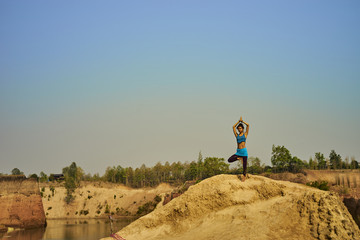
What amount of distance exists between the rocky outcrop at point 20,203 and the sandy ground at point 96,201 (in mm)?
27017

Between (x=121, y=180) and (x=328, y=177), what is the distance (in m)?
75.2

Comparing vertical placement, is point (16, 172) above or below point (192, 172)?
above

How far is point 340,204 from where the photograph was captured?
58.9ft

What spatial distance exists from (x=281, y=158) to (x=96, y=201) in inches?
1935

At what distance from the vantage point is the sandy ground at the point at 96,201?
96.1 metres

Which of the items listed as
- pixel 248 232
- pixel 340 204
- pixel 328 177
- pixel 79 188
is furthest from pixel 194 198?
pixel 79 188

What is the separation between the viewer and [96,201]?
103 meters

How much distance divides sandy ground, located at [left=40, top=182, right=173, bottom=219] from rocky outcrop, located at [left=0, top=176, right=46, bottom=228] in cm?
2702

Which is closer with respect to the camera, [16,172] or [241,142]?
[241,142]

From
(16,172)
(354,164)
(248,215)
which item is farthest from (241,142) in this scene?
(16,172)

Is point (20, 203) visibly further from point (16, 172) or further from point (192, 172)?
point (16, 172)

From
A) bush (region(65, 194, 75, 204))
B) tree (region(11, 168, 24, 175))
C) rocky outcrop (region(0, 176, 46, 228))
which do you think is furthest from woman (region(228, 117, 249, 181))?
tree (region(11, 168, 24, 175))

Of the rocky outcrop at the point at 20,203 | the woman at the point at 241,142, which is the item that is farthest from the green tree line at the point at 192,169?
the woman at the point at 241,142

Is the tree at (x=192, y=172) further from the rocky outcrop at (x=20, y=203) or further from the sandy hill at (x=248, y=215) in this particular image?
the sandy hill at (x=248, y=215)
